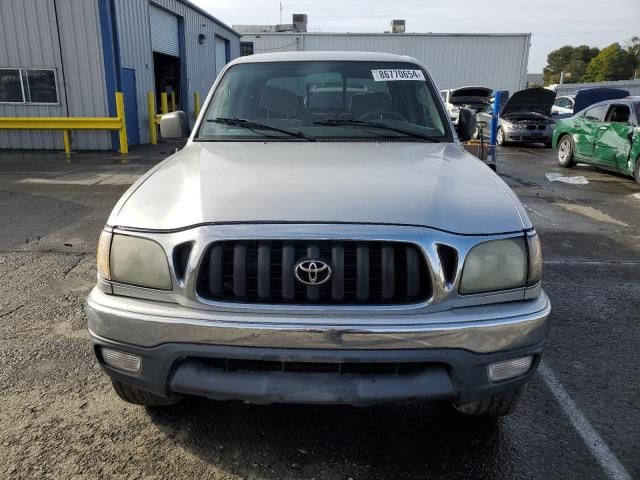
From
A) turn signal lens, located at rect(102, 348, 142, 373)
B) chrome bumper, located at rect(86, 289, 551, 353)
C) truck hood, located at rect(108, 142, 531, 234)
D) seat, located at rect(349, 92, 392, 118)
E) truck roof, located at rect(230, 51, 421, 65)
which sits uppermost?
truck roof, located at rect(230, 51, 421, 65)

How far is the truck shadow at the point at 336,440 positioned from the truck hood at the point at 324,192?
3.57 ft

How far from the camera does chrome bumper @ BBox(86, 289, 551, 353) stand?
1.99 meters

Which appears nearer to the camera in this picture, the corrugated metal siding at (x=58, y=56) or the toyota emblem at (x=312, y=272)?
the toyota emblem at (x=312, y=272)

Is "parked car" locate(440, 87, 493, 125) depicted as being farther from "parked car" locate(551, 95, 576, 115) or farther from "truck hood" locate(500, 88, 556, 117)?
"truck hood" locate(500, 88, 556, 117)

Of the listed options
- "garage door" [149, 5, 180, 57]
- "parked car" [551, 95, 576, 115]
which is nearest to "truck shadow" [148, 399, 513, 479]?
"garage door" [149, 5, 180, 57]

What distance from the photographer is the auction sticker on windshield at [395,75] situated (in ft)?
12.0

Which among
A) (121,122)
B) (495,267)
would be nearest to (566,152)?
(121,122)

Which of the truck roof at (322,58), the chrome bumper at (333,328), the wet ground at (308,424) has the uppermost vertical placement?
the truck roof at (322,58)

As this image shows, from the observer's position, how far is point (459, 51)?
33.1 m

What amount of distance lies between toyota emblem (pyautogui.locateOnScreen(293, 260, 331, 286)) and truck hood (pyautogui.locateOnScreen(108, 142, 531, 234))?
0.57ft

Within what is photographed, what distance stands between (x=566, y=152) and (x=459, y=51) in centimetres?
2335

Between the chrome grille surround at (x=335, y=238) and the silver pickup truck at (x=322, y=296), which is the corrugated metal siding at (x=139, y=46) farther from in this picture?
the chrome grille surround at (x=335, y=238)

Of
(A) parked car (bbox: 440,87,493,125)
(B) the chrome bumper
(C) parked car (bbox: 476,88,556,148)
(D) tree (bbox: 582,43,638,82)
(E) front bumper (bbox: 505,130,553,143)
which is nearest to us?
(B) the chrome bumper

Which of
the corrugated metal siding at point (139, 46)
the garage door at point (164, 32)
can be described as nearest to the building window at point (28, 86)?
the corrugated metal siding at point (139, 46)
